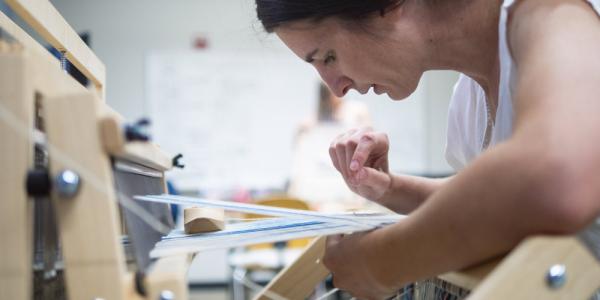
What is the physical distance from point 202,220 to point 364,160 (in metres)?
0.32

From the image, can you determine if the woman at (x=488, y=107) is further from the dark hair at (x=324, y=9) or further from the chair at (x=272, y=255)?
the chair at (x=272, y=255)

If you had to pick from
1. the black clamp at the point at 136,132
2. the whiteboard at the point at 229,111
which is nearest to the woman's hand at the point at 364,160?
the black clamp at the point at 136,132

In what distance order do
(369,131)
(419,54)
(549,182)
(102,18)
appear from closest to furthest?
1. (549,182)
2. (419,54)
3. (369,131)
4. (102,18)

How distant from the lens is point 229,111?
397 centimetres

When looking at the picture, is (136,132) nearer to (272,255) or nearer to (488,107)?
(488,107)

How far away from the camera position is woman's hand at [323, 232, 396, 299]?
57cm

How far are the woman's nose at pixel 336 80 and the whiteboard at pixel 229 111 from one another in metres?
2.99

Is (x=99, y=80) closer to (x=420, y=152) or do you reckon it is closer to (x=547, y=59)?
(x=547, y=59)

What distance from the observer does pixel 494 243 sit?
1.54 ft

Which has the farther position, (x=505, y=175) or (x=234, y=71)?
(x=234, y=71)

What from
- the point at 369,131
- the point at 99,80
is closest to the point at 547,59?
the point at 369,131

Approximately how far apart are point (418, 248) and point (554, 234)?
0.12 metres

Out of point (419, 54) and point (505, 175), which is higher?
point (419, 54)

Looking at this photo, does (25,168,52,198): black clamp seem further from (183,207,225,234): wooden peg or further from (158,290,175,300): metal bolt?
(183,207,225,234): wooden peg
